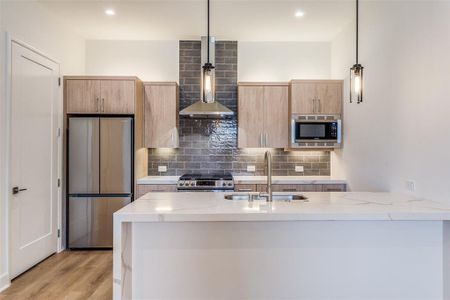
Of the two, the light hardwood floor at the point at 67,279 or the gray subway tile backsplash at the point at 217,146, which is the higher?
the gray subway tile backsplash at the point at 217,146

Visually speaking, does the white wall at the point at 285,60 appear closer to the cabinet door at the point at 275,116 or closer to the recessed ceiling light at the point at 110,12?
the cabinet door at the point at 275,116

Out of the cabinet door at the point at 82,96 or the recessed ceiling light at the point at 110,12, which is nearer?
the recessed ceiling light at the point at 110,12

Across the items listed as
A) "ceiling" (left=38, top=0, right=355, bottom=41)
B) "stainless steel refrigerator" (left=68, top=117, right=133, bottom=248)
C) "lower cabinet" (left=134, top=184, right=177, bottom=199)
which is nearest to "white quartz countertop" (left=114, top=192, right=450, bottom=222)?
"lower cabinet" (left=134, top=184, right=177, bottom=199)

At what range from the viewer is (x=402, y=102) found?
2748 millimetres

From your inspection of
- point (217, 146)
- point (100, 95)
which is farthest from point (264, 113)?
point (100, 95)

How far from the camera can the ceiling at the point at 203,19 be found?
11.4ft

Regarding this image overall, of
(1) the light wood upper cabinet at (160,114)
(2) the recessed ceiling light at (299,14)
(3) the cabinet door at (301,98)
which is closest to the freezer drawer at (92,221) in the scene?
(1) the light wood upper cabinet at (160,114)

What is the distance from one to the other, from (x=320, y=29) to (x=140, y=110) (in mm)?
2815

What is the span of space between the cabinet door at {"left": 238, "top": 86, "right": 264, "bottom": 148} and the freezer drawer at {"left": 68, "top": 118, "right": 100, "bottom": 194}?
2.04 meters

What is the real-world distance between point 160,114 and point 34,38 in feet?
5.67

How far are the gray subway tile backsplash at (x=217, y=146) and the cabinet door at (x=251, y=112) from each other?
309mm

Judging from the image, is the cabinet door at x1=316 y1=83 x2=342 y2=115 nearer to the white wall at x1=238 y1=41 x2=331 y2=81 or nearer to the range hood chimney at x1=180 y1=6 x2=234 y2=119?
the white wall at x1=238 y1=41 x2=331 y2=81

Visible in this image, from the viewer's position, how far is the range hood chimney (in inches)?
99.0

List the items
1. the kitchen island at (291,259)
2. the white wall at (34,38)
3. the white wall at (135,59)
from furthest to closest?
the white wall at (135,59) < the white wall at (34,38) < the kitchen island at (291,259)
